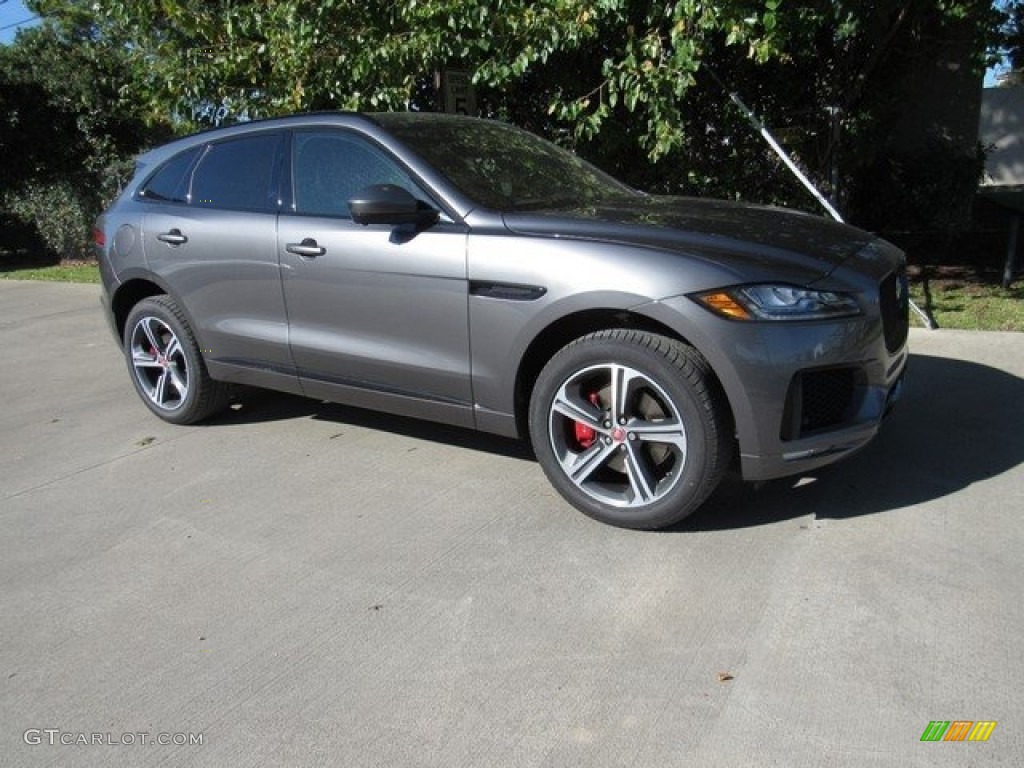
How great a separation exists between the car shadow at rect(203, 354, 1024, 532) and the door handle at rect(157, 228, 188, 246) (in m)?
1.15

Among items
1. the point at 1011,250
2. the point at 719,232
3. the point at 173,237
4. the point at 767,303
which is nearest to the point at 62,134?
the point at 173,237

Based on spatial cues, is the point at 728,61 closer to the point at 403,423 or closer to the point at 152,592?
the point at 403,423

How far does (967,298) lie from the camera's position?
7625 millimetres

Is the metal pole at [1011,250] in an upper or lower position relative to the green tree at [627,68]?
lower

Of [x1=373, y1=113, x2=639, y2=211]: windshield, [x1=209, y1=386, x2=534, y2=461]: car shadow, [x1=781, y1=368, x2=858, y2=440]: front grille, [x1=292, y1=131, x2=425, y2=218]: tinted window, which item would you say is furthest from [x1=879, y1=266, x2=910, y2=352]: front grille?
[x1=292, y1=131, x2=425, y2=218]: tinted window

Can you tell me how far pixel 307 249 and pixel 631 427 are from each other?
6.17 ft

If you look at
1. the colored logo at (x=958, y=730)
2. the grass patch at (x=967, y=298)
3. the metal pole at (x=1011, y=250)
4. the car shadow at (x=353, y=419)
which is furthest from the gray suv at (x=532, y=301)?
the metal pole at (x=1011, y=250)

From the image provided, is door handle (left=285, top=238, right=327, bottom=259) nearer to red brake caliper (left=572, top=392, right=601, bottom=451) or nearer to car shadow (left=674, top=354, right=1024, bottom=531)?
red brake caliper (left=572, top=392, right=601, bottom=451)

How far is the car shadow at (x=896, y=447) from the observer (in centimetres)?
388

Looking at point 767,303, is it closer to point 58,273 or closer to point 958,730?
point 958,730

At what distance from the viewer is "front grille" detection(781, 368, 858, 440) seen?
3.36 metres

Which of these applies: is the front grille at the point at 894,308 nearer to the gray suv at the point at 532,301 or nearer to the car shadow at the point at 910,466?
the gray suv at the point at 532,301

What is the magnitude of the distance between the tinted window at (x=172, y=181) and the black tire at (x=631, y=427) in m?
2.75

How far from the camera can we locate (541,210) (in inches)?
163
